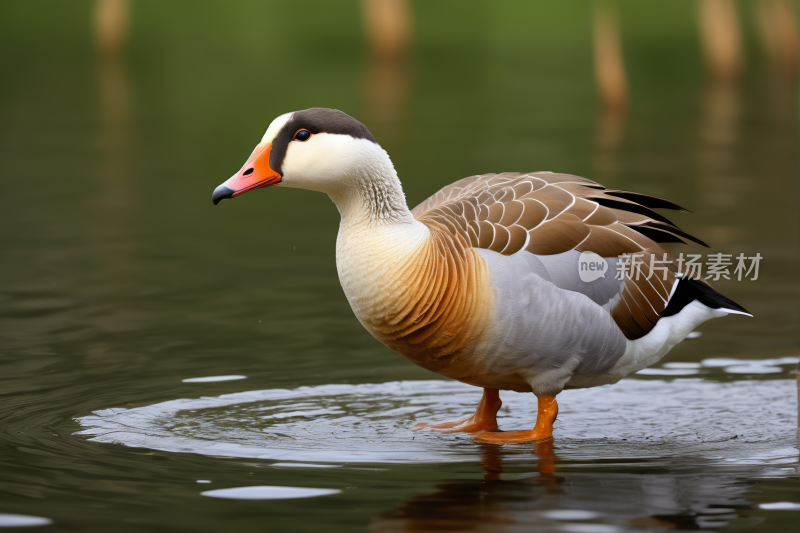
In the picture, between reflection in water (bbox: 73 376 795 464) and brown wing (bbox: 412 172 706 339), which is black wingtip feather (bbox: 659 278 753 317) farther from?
reflection in water (bbox: 73 376 795 464)

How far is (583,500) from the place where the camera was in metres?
6.21

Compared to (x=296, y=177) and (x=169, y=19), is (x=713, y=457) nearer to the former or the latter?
(x=296, y=177)

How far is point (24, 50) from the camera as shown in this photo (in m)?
37.0

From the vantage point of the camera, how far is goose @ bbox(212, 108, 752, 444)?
7.25m

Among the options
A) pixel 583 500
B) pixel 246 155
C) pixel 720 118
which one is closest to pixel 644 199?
pixel 583 500

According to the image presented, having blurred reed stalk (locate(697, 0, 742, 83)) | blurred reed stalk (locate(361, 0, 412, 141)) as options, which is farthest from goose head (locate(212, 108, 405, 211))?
blurred reed stalk (locate(697, 0, 742, 83))

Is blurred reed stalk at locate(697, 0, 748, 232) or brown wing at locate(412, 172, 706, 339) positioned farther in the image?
blurred reed stalk at locate(697, 0, 748, 232)

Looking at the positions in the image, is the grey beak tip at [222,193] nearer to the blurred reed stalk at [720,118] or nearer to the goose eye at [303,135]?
the goose eye at [303,135]

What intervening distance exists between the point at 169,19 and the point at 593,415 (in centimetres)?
4247

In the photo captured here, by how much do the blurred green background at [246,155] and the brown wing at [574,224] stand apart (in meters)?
1.77

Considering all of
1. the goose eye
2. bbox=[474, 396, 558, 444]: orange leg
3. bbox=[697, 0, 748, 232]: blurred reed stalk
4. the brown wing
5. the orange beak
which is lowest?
bbox=[474, 396, 558, 444]: orange leg

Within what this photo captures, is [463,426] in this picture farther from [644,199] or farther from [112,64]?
[112,64]

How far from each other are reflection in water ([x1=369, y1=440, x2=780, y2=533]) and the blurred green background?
1.26ft

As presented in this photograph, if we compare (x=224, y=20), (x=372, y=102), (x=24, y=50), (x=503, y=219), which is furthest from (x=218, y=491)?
(x=224, y=20)
